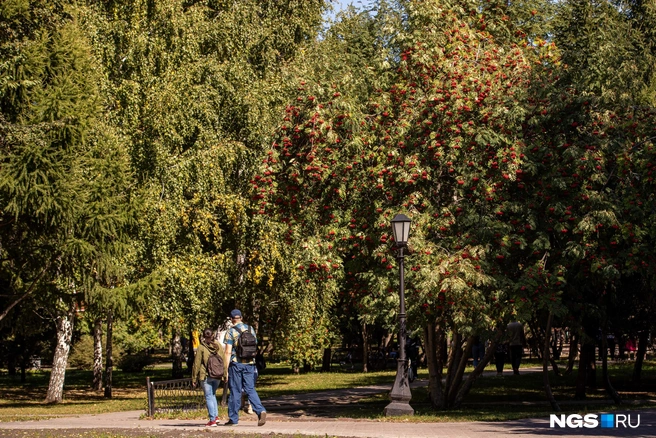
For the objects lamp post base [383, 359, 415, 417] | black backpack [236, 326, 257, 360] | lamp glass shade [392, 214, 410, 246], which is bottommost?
lamp post base [383, 359, 415, 417]

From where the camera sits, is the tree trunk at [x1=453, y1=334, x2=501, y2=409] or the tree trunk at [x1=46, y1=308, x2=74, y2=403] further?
the tree trunk at [x1=46, y1=308, x2=74, y2=403]

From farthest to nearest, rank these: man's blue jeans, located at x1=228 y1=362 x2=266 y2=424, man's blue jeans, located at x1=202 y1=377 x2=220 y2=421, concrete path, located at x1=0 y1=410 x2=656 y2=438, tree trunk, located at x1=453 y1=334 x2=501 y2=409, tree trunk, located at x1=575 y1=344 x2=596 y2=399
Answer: tree trunk, located at x1=575 y1=344 x2=596 y2=399, tree trunk, located at x1=453 y1=334 x2=501 y2=409, man's blue jeans, located at x1=202 y1=377 x2=220 y2=421, man's blue jeans, located at x1=228 y1=362 x2=266 y2=424, concrete path, located at x1=0 y1=410 x2=656 y2=438

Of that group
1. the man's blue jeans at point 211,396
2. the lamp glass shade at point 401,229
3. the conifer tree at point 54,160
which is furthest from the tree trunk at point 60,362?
the lamp glass shade at point 401,229

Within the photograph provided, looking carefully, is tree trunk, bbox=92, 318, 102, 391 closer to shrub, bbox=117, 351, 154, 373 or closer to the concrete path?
the concrete path

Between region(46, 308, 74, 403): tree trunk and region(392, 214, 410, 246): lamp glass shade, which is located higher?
region(392, 214, 410, 246): lamp glass shade

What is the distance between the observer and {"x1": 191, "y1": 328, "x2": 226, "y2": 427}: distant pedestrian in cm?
1493

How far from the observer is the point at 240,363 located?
1435cm

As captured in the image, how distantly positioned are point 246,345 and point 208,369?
3.97 ft

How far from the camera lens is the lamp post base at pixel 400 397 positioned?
54.6 feet

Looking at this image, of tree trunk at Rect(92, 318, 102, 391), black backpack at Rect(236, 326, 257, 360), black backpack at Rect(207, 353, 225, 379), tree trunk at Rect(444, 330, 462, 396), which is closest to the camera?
black backpack at Rect(236, 326, 257, 360)

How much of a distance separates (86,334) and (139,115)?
23749mm

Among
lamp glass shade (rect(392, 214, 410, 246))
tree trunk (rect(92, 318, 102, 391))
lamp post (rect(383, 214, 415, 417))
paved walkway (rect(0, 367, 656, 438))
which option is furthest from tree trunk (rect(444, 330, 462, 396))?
tree trunk (rect(92, 318, 102, 391))

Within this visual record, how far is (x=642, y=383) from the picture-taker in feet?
90.0

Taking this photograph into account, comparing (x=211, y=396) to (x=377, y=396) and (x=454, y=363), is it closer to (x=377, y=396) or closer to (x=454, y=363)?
(x=454, y=363)
